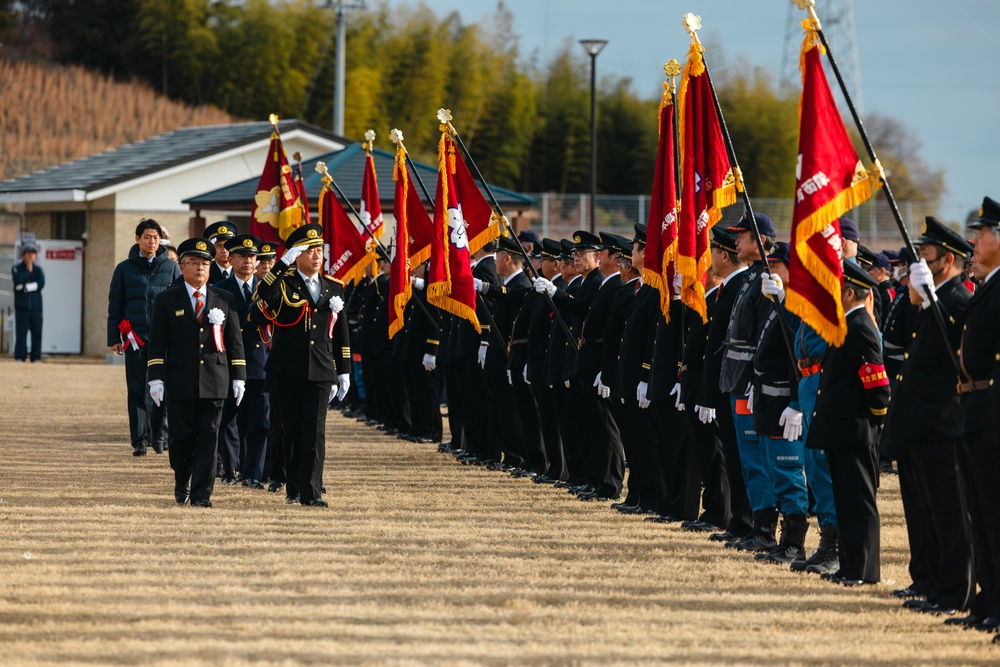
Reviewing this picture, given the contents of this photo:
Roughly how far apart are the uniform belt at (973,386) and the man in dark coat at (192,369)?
5.87 meters

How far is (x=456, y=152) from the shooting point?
44.8 ft

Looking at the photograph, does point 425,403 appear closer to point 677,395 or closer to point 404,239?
point 404,239

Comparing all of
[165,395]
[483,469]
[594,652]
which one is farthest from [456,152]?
[594,652]

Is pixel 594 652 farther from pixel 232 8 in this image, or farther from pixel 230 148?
pixel 232 8

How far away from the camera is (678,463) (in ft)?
34.8

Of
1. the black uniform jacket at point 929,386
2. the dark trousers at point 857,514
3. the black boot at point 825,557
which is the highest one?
the black uniform jacket at point 929,386

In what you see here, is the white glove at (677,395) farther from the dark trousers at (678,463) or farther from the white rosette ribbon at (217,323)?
the white rosette ribbon at (217,323)

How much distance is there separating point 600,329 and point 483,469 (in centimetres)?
264

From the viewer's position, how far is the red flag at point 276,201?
53.7ft

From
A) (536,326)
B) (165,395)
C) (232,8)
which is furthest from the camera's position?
(232,8)

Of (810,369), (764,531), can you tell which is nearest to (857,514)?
(810,369)

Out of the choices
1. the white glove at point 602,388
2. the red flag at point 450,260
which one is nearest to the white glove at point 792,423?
the white glove at point 602,388

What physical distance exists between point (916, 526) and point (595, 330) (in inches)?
174

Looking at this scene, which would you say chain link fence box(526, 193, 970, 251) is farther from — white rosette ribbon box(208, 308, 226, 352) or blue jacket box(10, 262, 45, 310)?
white rosette ribbon box(208, 308, 226, 352)
